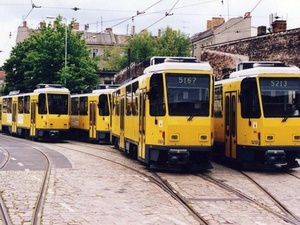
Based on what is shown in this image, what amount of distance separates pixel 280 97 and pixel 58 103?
18205 millimetres

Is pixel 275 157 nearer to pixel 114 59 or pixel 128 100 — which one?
pixel 128 100

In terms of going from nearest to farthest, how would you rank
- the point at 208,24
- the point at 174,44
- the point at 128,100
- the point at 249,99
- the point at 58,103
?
the point at 249,99 → the point at 128,100 → the point at 58,103 → the point at 174,44 → the point at 208,24

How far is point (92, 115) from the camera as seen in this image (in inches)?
1328

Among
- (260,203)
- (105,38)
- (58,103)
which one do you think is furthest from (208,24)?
(260,203)

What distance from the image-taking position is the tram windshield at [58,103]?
1317 inches

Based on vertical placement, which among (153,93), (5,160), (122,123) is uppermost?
(153,93)

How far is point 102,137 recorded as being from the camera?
108ft

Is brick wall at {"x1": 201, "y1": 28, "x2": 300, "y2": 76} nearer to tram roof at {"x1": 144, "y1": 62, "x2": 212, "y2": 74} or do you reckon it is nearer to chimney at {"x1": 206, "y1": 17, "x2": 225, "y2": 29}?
tram roof at {"x1": 144, "y1": 62, "x2": 212, "y2": 74}

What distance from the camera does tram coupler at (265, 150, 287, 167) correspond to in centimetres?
1731

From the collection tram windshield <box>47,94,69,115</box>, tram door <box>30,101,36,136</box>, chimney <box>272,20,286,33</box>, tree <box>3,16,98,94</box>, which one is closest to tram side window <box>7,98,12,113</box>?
tram door <box>30,101,36,136</box>

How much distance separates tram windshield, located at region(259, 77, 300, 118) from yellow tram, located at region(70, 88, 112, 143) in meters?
15.6

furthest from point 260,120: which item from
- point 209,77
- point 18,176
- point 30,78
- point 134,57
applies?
point 134,57

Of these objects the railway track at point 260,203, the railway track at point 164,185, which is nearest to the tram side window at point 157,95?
the railway track at point 164,185

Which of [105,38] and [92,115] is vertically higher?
[105,38]
